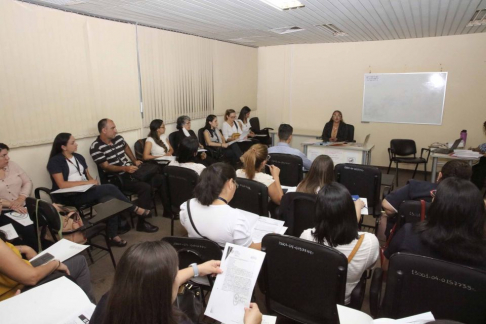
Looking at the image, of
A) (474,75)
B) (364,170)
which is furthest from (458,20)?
(364,170)

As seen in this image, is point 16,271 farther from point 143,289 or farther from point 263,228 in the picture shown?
point 263,228

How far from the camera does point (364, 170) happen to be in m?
3.33

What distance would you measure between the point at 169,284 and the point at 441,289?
1.22 metres

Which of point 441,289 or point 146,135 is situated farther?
point 146,135

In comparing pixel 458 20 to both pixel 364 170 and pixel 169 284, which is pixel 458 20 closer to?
pixel 364 170

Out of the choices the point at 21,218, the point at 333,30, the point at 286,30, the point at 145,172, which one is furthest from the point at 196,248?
the point at 333,30

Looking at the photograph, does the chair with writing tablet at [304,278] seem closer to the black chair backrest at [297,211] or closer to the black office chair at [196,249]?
the black office chair at [196,249]

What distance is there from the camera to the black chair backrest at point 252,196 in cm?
273

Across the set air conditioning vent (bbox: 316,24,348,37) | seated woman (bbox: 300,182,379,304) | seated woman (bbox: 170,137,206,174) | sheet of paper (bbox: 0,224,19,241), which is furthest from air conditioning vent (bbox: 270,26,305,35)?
sheet of paper (bbox: 0,224,19,241)

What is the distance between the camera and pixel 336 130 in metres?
6.34

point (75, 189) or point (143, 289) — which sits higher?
point (143, 289)

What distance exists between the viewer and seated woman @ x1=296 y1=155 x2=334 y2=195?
2.68 metres

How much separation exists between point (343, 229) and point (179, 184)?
80.6 inches

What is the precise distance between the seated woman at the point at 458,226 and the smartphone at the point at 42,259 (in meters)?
2.31
